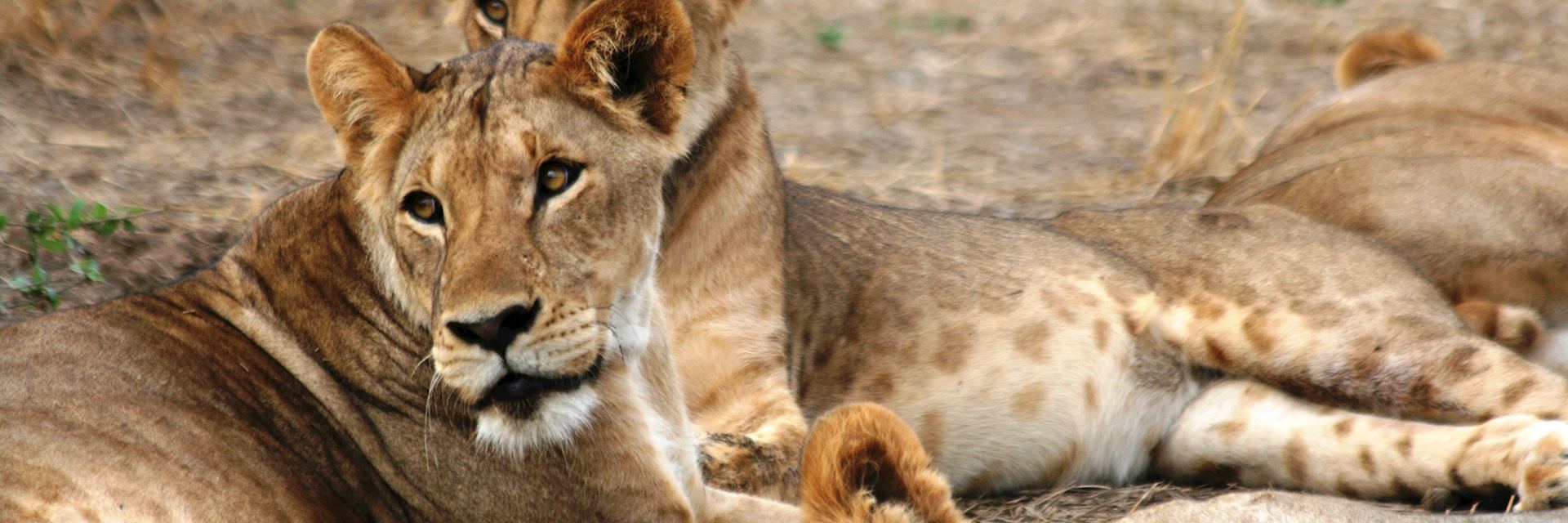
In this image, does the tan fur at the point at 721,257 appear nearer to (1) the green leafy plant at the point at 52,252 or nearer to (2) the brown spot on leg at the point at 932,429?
(2) the brown spot on leg at the point at 932,429

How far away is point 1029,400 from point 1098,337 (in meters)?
0.25

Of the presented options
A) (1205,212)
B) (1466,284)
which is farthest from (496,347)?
(1466,284)

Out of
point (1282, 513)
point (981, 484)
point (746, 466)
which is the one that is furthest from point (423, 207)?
point (981, 484)

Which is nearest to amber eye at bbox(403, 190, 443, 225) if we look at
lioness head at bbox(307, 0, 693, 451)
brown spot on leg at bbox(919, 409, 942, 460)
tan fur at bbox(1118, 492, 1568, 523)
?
lioness head at bbox(307, 0, 693, 451)

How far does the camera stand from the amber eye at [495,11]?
4.24 meters

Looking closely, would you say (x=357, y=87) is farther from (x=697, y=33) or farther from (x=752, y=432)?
(x=752, y=432)

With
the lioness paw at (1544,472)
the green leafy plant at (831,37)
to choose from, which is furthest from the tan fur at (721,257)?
the green leafy plant at (831,37)

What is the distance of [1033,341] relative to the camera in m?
4.39

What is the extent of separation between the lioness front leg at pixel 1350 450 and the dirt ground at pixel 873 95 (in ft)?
0.77

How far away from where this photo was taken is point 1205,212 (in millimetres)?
4656

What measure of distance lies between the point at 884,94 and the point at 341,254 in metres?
6.18

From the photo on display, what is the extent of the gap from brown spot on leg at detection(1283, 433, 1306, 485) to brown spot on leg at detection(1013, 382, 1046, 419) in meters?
0.60

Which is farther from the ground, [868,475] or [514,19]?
[514,19]

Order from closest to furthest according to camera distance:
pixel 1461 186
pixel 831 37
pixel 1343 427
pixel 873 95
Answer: pixel 1343 427 → pixel 1461 186 → pixel 873 95 → pixel 831 37
